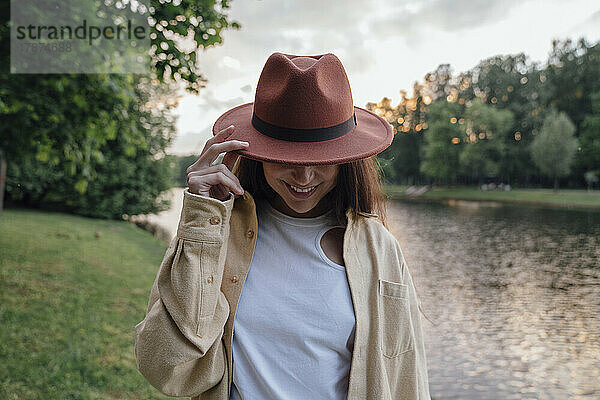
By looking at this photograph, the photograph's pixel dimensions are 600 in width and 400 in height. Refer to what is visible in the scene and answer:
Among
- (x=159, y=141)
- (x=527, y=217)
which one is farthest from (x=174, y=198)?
(x=527, y=217)

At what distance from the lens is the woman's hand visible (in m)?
1.24

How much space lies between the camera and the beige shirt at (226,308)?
119 cm

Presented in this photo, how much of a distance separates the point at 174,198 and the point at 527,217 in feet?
57.3

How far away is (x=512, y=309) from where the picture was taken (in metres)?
9.31

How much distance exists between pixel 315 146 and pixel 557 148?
101ft

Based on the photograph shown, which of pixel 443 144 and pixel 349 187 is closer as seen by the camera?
pixel 349 187

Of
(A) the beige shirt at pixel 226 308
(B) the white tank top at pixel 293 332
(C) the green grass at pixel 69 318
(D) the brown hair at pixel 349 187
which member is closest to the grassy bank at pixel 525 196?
(C) the green grass at pixel 69 318

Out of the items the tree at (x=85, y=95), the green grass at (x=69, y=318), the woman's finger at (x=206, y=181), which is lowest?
the green grass at (x=69, y=318)

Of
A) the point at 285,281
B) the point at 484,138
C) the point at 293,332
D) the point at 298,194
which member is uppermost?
the point at 484,138

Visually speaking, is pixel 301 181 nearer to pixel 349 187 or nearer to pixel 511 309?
pixel 349 187

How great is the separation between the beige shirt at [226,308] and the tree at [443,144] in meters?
42.5

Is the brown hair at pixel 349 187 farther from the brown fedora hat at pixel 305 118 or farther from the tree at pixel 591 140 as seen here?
the tree at pixel 591 140

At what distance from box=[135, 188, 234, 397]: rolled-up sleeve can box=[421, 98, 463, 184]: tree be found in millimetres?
42763

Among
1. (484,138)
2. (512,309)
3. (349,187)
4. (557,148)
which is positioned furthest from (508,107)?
(349,187)
